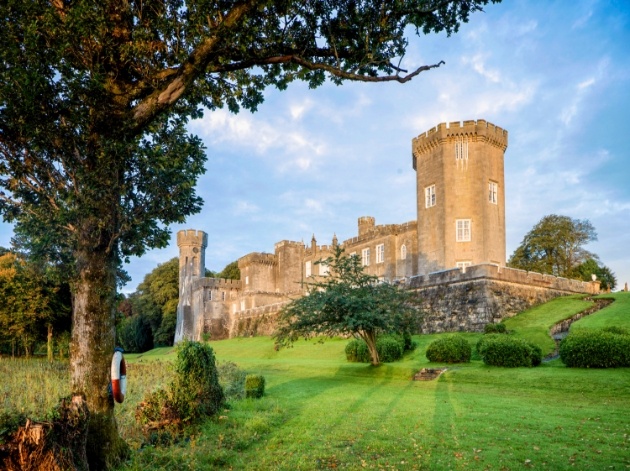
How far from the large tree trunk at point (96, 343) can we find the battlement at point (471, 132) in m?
31.1

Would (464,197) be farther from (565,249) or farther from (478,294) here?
(565,249)

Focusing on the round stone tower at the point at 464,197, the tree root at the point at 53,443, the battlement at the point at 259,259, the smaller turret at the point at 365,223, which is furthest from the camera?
the battlement at the point at 259,259

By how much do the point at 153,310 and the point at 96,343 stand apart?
5917 centimetres

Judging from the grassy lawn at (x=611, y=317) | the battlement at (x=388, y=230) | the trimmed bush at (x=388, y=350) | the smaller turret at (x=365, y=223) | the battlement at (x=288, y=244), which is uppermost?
the smaller turret at (x=365, y=223)

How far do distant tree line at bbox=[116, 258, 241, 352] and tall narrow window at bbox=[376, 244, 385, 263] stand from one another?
29881mm

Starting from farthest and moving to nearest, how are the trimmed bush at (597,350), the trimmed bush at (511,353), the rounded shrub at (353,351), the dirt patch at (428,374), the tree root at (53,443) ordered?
the rounded shrub at (353,351) → the dirt patch at (428,374) → the trimmed bush at (511,353) → the trimmed bush at (597,350) → the tree root at (53,443)

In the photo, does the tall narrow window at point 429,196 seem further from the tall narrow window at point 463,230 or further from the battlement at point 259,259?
the battlement at point 259,259

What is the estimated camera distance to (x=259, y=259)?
58.8 meters

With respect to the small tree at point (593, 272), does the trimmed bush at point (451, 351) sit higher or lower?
lower

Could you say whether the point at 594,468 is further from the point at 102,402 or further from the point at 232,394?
the point at 232,394

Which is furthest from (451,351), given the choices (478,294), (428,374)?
(478,294)

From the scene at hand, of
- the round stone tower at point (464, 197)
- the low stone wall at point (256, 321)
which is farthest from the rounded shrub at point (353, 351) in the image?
the low stone wall at point (256, 321)

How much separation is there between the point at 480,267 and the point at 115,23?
24221 mm

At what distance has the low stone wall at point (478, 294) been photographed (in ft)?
87.5
